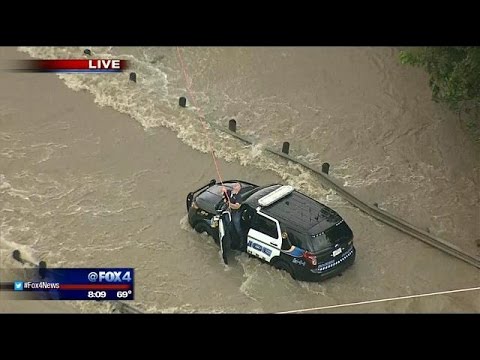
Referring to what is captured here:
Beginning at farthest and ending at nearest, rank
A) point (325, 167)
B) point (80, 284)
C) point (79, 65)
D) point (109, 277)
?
point (79, 65) → point (325, 167) → point (109, 277) → point (80, 284)

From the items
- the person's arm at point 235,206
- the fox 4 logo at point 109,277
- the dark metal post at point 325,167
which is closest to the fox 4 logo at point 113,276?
the fox 4 logo at point 109,277

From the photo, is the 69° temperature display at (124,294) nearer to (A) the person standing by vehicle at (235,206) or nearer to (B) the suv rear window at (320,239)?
(A) the person standing by vehicle at (235,206)


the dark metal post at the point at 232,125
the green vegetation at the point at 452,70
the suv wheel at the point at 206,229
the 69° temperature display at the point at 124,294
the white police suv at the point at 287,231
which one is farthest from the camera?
the dark metal post at the point at 232,125

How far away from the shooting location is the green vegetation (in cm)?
1508

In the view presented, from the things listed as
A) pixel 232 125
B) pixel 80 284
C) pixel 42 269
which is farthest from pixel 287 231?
pixel 232 125

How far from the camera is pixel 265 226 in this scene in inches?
531

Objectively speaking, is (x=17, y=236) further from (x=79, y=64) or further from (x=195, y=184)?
(x=79, y=64)

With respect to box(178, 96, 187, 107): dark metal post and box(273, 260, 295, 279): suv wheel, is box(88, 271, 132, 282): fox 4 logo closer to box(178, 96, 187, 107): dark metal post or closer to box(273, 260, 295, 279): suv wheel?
box(273, 260, 295, 279): suv wheel

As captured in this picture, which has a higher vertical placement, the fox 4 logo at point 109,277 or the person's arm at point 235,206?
the person's arm at point 235,206

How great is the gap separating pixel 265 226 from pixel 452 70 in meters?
6.00

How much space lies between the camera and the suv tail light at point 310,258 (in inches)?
511

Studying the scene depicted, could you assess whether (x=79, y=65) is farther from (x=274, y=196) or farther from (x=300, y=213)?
(x=300, y=213)

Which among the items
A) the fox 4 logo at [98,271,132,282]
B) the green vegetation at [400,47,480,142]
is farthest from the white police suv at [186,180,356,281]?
the green vegetation at [400,47,480,142]

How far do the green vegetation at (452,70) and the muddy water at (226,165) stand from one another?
203cm
